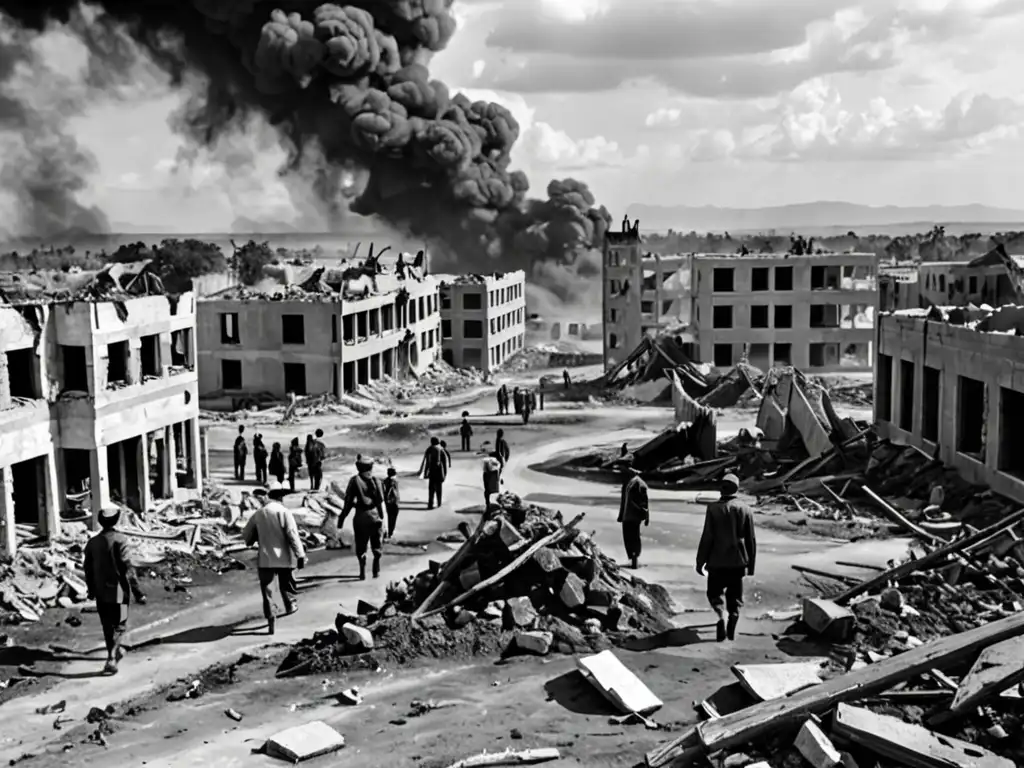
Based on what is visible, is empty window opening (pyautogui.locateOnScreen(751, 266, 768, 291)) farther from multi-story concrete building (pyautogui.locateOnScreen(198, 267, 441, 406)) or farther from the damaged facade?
multi-story concrete building (pyautogui.locateOnScreen(198, 267, 441, 406))

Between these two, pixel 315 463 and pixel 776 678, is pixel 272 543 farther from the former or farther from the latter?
pixel 315 463

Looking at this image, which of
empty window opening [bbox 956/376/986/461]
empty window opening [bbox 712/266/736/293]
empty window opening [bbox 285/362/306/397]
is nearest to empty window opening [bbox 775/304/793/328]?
empty window opening [bbox 712/266/736/293]

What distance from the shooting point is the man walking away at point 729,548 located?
38.4 feet

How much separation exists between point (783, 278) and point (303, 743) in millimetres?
51324

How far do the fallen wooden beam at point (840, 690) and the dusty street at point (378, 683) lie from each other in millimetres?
792

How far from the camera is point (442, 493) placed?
2708 cm

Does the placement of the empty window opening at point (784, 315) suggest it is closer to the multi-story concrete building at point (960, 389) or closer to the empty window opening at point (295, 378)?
the empty window opening at point (295, 378)

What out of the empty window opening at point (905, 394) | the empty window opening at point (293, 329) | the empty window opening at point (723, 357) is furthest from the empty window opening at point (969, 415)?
the empty window opening at point (723, 357)

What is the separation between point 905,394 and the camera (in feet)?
90.4

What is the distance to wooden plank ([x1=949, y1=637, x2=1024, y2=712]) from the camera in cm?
824

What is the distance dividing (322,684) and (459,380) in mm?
50377

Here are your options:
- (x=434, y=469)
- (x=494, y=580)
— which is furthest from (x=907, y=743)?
(x=434, y=469)

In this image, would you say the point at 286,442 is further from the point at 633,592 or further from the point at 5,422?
the point at 633,592

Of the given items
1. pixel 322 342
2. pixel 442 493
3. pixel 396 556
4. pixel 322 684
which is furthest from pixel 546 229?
pixel 322 684
